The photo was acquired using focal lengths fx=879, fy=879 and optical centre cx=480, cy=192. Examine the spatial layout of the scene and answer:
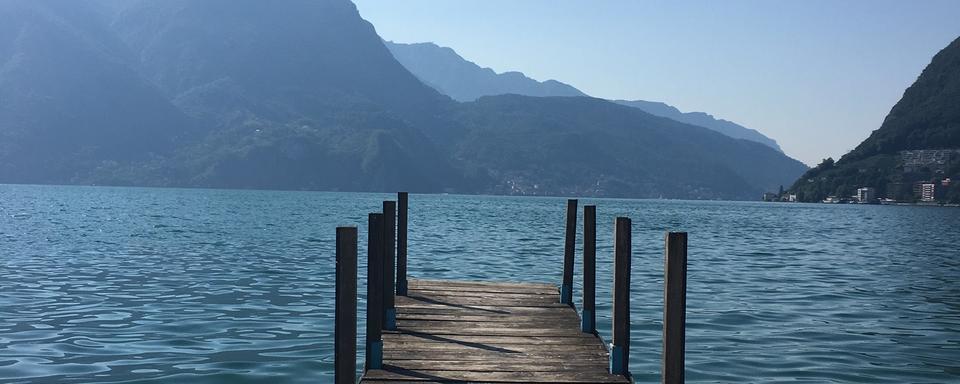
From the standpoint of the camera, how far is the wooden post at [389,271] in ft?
44.3

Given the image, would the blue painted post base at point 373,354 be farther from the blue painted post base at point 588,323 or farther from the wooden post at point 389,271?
the blue painted post base at point 588,323

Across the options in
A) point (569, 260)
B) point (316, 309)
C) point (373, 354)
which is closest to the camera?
point (373, 354)

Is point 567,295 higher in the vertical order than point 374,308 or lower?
lower

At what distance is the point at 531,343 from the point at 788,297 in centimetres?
1537

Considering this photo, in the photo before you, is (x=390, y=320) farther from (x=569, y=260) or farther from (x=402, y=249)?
(x=402, y=249)

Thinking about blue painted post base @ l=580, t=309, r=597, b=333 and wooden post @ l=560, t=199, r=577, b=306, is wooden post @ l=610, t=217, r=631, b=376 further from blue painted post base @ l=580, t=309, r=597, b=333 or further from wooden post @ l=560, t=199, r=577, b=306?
wooden post @ l=560, t=199, r=577, b=306

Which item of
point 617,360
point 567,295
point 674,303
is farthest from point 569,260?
point 674,303

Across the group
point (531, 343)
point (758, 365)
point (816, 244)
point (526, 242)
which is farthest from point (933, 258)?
point (531, 343)

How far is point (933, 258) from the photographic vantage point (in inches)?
1773

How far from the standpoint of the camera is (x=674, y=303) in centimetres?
890

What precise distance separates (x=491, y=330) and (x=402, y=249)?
532cm

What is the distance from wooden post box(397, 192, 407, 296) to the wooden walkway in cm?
23

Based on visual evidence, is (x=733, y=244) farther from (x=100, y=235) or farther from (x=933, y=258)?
(x=100, y=235)

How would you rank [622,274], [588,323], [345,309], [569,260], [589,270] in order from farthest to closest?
1. [569,260]
2. [589,270]
3. [588,323]
4. [622,274]
5. [345,309]
